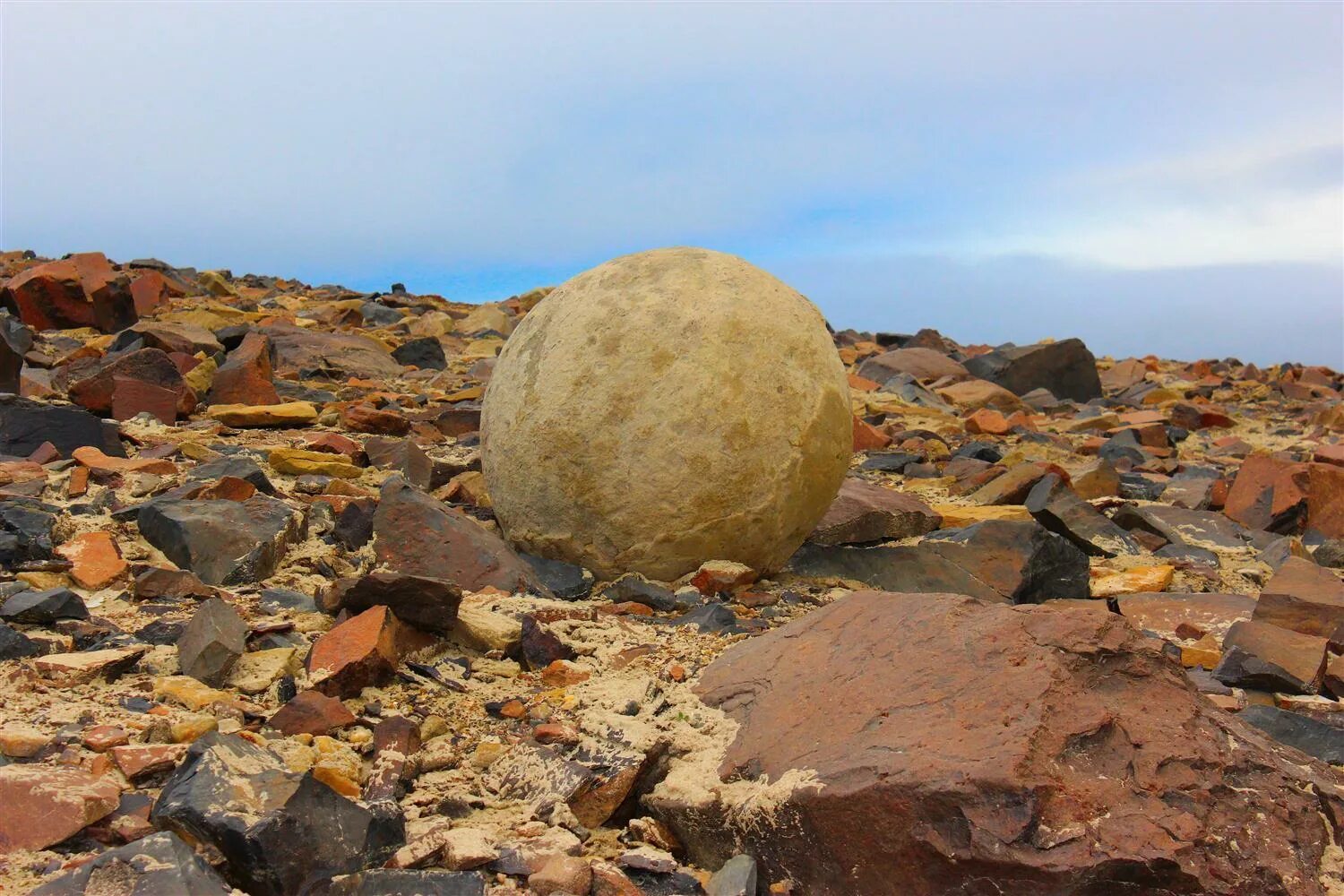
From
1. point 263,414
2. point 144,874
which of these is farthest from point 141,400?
point 144,874


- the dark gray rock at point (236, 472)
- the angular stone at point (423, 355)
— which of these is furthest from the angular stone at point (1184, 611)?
the angular stone at point (423, 355)

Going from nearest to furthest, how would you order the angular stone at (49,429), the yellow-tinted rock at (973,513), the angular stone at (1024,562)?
the angular stone at (1024,562) → the angular stone at (49,429) → the yellow-tinted rock at (973,513)

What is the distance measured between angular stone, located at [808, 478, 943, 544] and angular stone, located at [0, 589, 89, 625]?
321cm

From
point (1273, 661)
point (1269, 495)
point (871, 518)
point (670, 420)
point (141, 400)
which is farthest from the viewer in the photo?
point (141, 400)

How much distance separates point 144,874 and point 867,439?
7473 mm

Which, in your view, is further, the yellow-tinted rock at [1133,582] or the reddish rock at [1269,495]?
the reddish rock at [1269,495]

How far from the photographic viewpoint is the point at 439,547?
4.73m

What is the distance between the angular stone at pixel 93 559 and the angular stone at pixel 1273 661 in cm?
428

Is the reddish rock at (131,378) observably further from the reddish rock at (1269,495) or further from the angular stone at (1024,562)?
the reddish rock at (1269,495)

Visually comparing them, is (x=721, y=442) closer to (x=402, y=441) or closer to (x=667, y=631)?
(x=667, y=631)

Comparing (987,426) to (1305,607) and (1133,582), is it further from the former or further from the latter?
A: (1305,607)

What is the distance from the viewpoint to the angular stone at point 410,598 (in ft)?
12.3

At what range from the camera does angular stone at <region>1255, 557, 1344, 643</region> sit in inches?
193

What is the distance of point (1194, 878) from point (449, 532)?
3.23m
